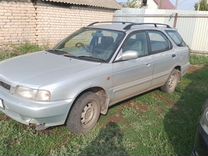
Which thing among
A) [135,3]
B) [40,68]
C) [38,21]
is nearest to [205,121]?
[40,68]

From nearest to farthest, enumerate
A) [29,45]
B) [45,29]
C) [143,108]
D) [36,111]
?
[36,111] → [143,108] → [29,45] → [45,29]

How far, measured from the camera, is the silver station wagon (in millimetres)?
3385

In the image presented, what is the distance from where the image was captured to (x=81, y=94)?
3785 mm

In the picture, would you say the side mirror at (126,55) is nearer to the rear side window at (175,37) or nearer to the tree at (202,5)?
the rear side window at (175,37)

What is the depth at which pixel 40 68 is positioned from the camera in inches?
150

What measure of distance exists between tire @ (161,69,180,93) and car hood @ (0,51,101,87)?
257 centimetres

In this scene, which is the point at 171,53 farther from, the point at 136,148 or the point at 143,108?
the point at 136,148

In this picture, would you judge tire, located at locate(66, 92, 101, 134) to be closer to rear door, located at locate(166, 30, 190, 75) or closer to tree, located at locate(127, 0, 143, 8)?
rear door, located at locate(166, 30, 190, 75)

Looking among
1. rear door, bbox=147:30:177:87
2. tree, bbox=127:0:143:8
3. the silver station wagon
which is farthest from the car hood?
tree, bbox=127:0:143:8

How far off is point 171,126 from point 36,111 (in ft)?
7.65

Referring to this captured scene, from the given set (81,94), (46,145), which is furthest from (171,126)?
(46,145)

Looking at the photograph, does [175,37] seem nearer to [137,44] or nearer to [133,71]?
[137,44]

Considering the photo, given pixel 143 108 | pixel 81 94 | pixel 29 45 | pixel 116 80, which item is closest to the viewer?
pixel 81 94

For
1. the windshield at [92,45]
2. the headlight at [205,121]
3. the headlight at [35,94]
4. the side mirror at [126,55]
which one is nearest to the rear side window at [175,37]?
the windshield at [92,45]
